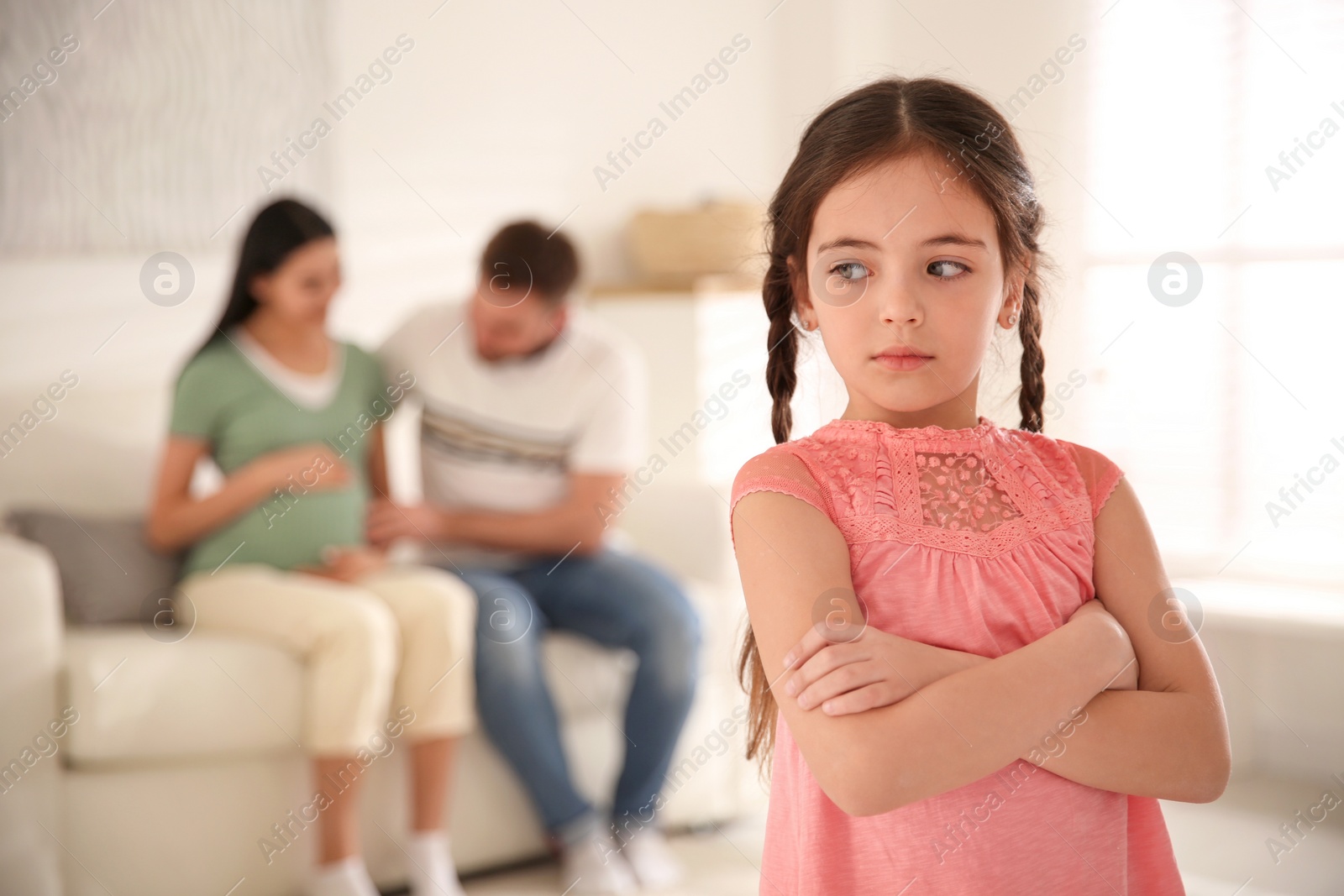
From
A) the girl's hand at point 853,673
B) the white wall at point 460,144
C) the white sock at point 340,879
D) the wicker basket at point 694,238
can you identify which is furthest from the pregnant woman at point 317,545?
the girl's hand at point 853,673

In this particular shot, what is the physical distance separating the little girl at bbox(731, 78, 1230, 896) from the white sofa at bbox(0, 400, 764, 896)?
106 centimetres

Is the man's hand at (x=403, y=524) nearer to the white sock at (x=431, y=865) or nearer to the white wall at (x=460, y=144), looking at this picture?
the white wall at (x=460, y=144)

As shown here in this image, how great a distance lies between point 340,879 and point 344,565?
0.47m

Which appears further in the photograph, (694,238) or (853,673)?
(694,238)

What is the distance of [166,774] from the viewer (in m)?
1.47

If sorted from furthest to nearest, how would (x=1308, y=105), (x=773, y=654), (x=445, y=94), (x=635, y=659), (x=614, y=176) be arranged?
(x=614, y=176) → (x=445, y=94) → (x=1308, y=105) → (x=635, y=659) → (x=773, y=654)

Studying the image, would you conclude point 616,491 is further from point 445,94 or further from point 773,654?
point 773,654

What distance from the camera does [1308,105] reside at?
197 cm

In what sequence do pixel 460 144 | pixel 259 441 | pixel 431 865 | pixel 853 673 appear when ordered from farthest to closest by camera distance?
pixel 460 144 < pixel 259 441 < pixel 431 865 < pixel 853 673

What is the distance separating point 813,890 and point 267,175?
185 cm

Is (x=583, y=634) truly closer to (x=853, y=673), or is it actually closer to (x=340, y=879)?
(x=340, y=879)

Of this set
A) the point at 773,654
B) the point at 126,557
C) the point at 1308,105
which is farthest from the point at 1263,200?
the point at 126,557

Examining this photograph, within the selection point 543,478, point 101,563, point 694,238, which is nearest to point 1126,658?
point 543,478

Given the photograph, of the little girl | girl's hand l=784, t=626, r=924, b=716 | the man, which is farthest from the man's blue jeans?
girl's hand l=784, t=626, r=924, b=716
